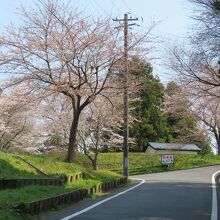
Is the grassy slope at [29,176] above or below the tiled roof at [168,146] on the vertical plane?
below

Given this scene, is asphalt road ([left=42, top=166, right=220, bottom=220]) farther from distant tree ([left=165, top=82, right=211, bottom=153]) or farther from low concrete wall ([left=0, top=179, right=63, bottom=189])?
distant tree ([left=165, top=82, right=211, bottom=153])

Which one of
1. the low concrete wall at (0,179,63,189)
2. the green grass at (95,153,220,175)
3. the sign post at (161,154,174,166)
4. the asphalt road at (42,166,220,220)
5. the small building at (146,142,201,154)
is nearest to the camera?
the asphalt road at (42,166,220,220)

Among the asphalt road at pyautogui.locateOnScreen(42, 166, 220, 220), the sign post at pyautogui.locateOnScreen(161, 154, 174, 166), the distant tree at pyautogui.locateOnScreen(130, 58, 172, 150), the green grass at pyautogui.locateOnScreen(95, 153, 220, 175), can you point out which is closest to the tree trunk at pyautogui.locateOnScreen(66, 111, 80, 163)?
the asphalt road at pyautogui.locateOnScreen(42, 166, 220, 220)

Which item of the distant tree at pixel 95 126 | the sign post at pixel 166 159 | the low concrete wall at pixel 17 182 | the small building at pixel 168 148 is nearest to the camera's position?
the low concrete wall at pixel 17 182

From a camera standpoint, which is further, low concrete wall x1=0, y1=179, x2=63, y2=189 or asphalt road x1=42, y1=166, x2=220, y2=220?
low concrete wall x1=0, y1=179, x2=63, y2=189

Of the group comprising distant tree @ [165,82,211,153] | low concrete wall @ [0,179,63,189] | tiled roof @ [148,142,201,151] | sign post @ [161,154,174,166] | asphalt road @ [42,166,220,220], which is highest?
distant tree @ [165,82,211,153]

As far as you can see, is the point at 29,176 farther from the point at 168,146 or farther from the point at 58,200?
the point at 168,146

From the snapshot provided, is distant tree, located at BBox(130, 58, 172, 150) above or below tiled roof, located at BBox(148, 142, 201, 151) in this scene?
above

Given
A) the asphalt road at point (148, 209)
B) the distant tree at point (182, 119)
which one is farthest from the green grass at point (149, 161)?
the asphalt road at point (148, 209)

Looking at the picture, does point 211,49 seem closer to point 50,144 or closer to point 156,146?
point 50,144

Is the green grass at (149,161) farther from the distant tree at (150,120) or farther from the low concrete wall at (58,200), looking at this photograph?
the low concrete wall at (58,200)

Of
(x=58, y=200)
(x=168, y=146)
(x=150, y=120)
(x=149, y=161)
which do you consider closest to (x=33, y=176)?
(x=58, y=200)

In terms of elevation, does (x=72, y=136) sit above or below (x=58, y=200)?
above

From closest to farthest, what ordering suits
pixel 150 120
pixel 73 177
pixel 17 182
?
pixel 17 182 → pixel 73 177 → pixel 150 120
